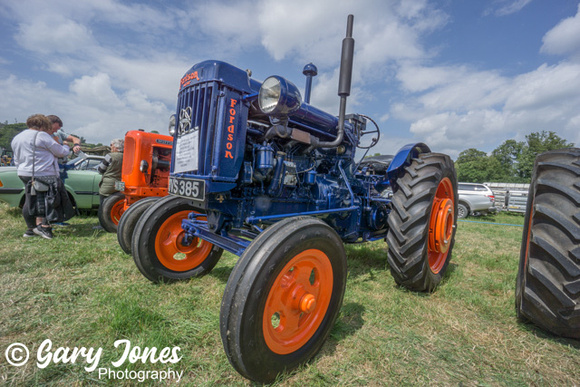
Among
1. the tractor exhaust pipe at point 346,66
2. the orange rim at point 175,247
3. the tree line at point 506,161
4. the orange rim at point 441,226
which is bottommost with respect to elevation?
the orange rim at point 175,247

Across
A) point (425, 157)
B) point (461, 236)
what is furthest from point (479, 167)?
point (425, 157)

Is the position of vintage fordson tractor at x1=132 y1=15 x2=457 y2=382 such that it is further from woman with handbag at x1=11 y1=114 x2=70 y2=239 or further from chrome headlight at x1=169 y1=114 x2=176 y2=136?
woman with handbag at x1=11 y1=114 x2=70 y2=239

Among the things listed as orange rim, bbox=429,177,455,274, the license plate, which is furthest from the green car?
orange rim, bbox=429,177,455,274

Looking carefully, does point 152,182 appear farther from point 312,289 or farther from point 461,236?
point 461,236

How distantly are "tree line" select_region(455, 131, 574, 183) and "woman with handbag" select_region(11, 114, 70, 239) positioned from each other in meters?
47.7

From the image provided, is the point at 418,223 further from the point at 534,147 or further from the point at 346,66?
the point at 534,147

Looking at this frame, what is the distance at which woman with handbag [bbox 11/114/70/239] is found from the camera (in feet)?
13.8

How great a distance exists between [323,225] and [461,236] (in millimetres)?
6546

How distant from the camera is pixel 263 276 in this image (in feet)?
4.90

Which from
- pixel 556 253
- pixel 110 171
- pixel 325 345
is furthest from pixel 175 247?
pixel 110 171

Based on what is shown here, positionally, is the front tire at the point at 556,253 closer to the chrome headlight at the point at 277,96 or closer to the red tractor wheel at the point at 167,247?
the chrome headlight at the point at 277,96

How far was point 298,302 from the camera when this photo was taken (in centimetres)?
175

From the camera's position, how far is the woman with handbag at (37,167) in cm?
421

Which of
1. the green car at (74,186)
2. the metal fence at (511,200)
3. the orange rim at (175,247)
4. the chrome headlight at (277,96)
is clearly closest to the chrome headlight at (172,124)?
the orange rim at (175,247)
